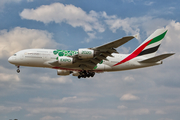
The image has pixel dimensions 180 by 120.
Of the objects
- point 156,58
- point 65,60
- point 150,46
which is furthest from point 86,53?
point 150,46

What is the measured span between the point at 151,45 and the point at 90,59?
12.4 meters

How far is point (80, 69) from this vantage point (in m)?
38.2

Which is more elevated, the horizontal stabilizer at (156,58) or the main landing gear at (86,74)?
the horizontal stabilizer at (156,58)

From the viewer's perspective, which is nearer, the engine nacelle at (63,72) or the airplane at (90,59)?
the airplane at (90,59)

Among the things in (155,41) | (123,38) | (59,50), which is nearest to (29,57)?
(59,50)

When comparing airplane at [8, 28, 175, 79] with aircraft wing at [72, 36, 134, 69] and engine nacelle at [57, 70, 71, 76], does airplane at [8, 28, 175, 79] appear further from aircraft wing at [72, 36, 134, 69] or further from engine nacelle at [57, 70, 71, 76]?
engine nacelle at [57, 70, 71, 76]

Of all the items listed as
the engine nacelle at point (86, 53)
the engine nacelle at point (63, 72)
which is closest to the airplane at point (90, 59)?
the engine nacelle at point (86, 53)

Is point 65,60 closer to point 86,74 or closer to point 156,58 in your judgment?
point 86,74

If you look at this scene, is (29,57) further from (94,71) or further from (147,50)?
(147,50)

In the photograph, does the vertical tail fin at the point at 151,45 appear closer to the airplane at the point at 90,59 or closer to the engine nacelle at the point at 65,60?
the airplane at the point at 90,59

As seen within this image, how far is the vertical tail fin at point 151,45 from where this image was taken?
39875 millimetres

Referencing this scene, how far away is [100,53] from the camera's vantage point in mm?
33500

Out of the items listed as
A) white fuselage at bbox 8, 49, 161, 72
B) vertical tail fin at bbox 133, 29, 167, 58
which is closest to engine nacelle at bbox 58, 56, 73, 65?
white fuselage at bbox 8, 49, 161, 72

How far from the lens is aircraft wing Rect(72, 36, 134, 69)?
3042 cm
